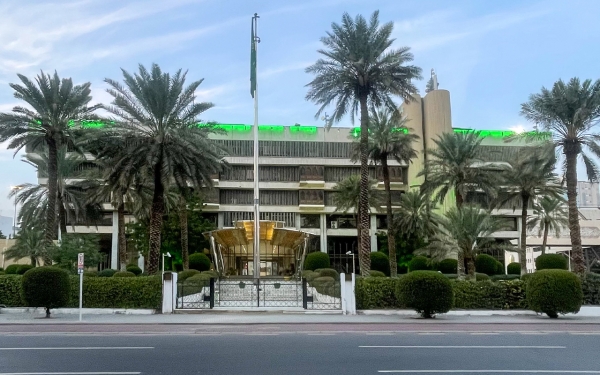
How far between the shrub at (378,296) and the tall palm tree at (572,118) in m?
12.0

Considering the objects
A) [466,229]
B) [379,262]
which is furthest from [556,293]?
[379,262]

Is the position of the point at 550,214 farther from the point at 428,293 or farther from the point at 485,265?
the point at 428,293

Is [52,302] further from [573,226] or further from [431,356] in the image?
[573,226]

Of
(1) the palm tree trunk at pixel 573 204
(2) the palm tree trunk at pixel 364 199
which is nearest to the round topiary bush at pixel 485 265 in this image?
(1) the palm tree trunk at pixel 573 204

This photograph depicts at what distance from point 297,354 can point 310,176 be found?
5914cm

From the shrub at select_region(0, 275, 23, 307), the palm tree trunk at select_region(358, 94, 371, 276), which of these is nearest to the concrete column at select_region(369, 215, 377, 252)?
the palm tree trunk at select_region(358, 94, 371, 276)

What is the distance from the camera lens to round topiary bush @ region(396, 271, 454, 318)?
23188 millimetres

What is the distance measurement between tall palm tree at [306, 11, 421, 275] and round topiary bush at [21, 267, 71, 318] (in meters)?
16.7

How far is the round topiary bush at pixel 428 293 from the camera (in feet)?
76.1

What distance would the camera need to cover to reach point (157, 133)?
31250mm

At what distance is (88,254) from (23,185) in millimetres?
9984

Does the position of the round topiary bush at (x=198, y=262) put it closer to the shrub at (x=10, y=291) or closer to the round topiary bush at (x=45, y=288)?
the shrub at (x=10, y=291)

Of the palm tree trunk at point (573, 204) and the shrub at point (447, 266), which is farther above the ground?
the palm tree trunk at point (573, 204)

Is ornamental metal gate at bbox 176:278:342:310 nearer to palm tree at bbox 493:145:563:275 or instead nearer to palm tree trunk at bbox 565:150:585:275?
palm tree trunk at bbox 565:150:585:275
